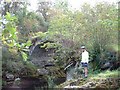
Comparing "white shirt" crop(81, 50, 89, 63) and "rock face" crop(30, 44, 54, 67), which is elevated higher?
"rock face" crop(30, 44, 54, 67)

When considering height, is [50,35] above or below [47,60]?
above

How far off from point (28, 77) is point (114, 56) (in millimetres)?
2966

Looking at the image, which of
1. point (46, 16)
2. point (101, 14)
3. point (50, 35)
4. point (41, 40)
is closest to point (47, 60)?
point (41, 40)

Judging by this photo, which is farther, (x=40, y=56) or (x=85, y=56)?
(x=40, y=56)

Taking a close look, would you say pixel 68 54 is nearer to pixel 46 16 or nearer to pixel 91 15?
pixel 91 15

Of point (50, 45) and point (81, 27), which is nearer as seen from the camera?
point (81, 27)

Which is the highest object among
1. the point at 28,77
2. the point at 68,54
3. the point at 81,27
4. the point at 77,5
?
the point at 77,5

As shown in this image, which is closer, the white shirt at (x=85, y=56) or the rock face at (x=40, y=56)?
the white shirt at (x=85, y=56)

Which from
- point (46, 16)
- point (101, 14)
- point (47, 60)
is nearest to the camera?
point (101, 14)

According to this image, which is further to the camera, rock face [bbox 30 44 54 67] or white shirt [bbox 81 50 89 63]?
rock face [bbox 30 44 54 67]

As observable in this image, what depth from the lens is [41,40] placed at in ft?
27.0

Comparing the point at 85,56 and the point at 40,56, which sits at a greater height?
the point at 40,56

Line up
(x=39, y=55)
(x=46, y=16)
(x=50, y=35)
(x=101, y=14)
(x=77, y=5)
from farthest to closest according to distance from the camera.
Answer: (x=46, y=16)
(x=39, y=55)
(x=50, y=35)
(x=77, y=5)
(x=101, y=14)

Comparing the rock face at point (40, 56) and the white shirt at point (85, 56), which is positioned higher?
the rock face at point (40, 56)
